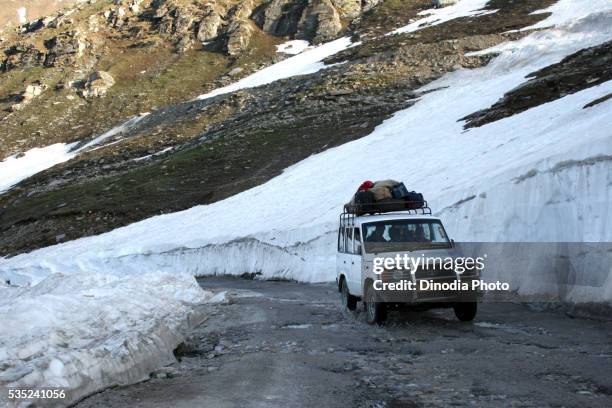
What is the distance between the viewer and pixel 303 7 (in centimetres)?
10831

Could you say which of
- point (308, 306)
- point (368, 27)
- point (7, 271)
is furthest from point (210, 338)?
point (368, 27)

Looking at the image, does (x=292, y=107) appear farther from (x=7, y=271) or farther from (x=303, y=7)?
(x=303, y=7)

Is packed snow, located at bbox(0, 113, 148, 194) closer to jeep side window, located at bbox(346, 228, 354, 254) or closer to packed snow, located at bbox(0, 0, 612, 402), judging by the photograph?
packed snow, located at bbox(0, 0, 612, 402)

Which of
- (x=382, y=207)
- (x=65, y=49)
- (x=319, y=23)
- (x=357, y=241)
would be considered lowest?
(x=357, y=241)

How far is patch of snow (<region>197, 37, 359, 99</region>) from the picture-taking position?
3014 inches

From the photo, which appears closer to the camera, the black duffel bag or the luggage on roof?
the luggage on roof

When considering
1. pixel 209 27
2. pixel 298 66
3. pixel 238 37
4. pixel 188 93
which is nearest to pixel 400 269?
pixel 298 66

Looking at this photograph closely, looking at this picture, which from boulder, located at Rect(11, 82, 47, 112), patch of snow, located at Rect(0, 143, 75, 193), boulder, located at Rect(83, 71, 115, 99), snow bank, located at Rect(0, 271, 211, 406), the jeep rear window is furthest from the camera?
boulder, located at Rect(11, 82, 47, 112)

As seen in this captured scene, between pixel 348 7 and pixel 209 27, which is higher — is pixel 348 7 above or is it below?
below

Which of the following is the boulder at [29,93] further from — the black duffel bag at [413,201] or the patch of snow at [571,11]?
the black duffel bag at [413,201]

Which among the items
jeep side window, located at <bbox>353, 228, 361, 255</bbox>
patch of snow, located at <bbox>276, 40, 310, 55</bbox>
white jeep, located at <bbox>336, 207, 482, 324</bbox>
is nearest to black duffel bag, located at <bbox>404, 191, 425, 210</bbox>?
Result: white jeep, located at <bbox>336, 207, 482, 324</bbox>

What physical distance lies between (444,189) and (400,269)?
998 centimetres

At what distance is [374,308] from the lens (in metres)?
11.4

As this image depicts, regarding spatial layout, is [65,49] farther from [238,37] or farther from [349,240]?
[349,240]
